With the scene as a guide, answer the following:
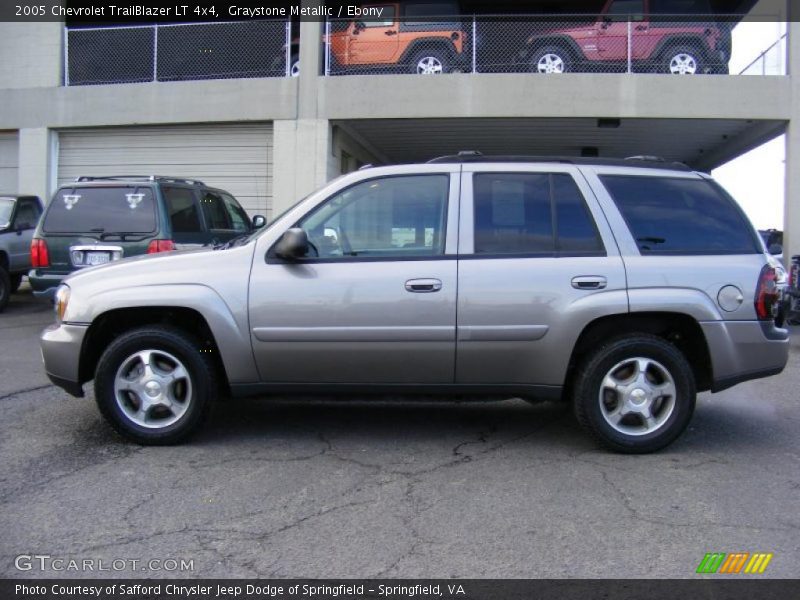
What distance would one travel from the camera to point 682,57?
13328 mm

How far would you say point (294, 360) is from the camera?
4699 millimetres

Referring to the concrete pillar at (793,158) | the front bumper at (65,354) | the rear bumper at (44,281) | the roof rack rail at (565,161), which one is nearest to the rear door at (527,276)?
the roof rack rail at (565,161)

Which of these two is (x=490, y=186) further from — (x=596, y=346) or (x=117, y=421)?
(x=117, y=421)

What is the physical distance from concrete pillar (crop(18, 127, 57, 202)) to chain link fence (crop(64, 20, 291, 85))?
4.32ft

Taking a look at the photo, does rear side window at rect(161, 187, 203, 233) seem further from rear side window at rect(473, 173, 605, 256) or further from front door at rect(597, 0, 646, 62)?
front door at rect(597, 0, 646, 62)

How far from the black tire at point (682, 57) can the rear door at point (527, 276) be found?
9801 millimetres

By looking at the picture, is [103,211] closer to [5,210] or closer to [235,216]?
[235,216]

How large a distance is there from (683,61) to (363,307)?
36.1 feet

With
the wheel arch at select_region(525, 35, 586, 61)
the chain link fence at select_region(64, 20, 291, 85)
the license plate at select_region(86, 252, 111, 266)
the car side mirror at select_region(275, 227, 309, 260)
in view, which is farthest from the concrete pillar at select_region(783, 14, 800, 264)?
the car side mirror at select_region(275, 227, 309, 260)

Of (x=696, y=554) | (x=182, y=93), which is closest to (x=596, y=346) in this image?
(x=696, y=554)

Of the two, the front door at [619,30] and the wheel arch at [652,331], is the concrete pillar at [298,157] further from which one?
the wheel arch at [652,331]

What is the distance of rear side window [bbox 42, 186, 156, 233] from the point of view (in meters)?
8.50
